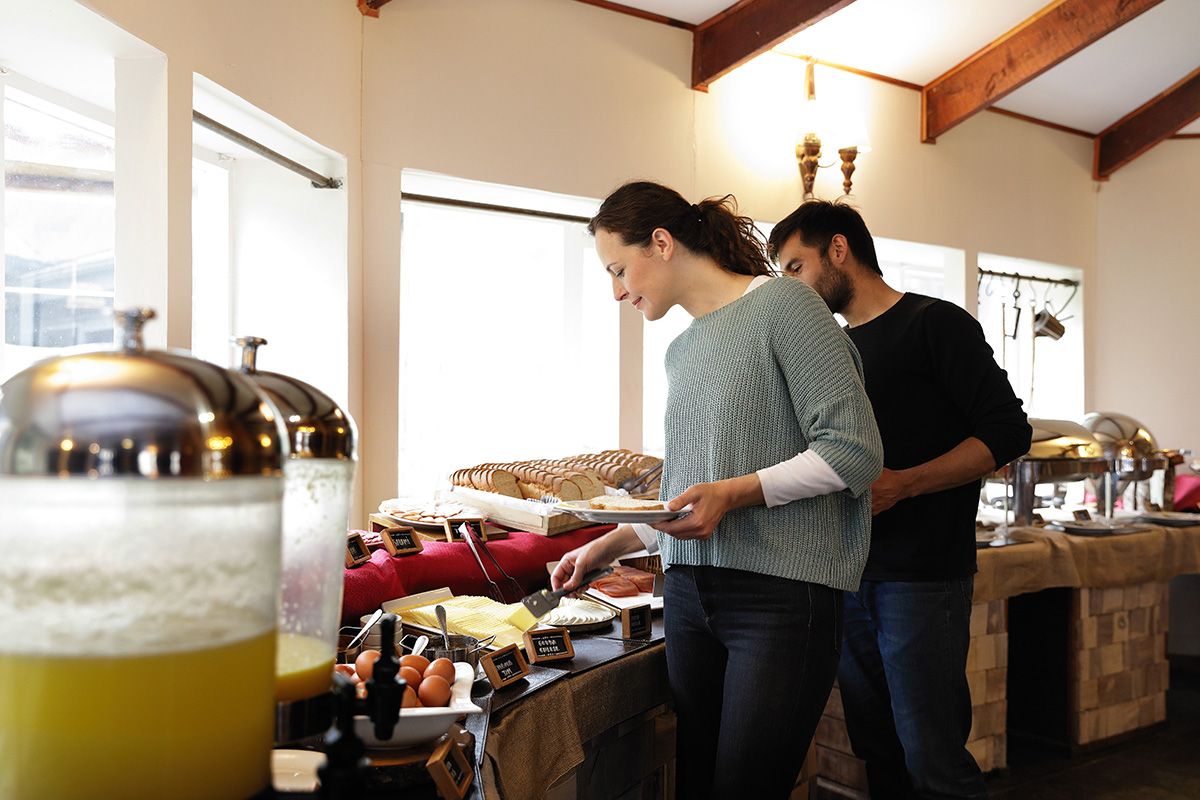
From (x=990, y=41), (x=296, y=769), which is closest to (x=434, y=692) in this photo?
(x=296, y=769)

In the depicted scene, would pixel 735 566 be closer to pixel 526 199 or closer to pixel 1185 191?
pixel 526 199

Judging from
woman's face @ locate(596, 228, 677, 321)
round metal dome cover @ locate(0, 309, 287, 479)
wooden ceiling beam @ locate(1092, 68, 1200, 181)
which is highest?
wooden ceiling beam @ locate(1092, 68, 1200, 181)

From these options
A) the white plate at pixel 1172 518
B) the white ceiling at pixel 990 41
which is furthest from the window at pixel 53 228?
the white plate at pixel 1172 518

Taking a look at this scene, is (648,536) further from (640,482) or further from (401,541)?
(640,482)

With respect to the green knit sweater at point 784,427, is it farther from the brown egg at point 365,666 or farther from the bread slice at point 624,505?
the brown egg at point 365,666

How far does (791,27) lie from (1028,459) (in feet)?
6.64

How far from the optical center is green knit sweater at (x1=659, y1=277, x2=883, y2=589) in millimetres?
1365

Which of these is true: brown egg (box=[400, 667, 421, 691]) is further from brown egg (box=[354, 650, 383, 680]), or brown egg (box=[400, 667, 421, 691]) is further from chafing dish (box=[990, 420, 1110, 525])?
chafing dish (box=[990, 420, 1110, 525])

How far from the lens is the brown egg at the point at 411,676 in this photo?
115 cm

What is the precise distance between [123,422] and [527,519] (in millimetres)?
1929

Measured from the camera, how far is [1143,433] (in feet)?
13.3

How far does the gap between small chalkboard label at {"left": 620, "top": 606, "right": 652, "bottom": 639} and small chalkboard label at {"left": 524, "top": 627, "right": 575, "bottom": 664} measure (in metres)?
0.21

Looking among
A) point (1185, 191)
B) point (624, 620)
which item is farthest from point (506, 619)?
point (1185, 191)

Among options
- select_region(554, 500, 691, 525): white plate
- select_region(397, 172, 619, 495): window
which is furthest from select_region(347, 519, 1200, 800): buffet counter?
select_region(397, 172, 619, 495): window
